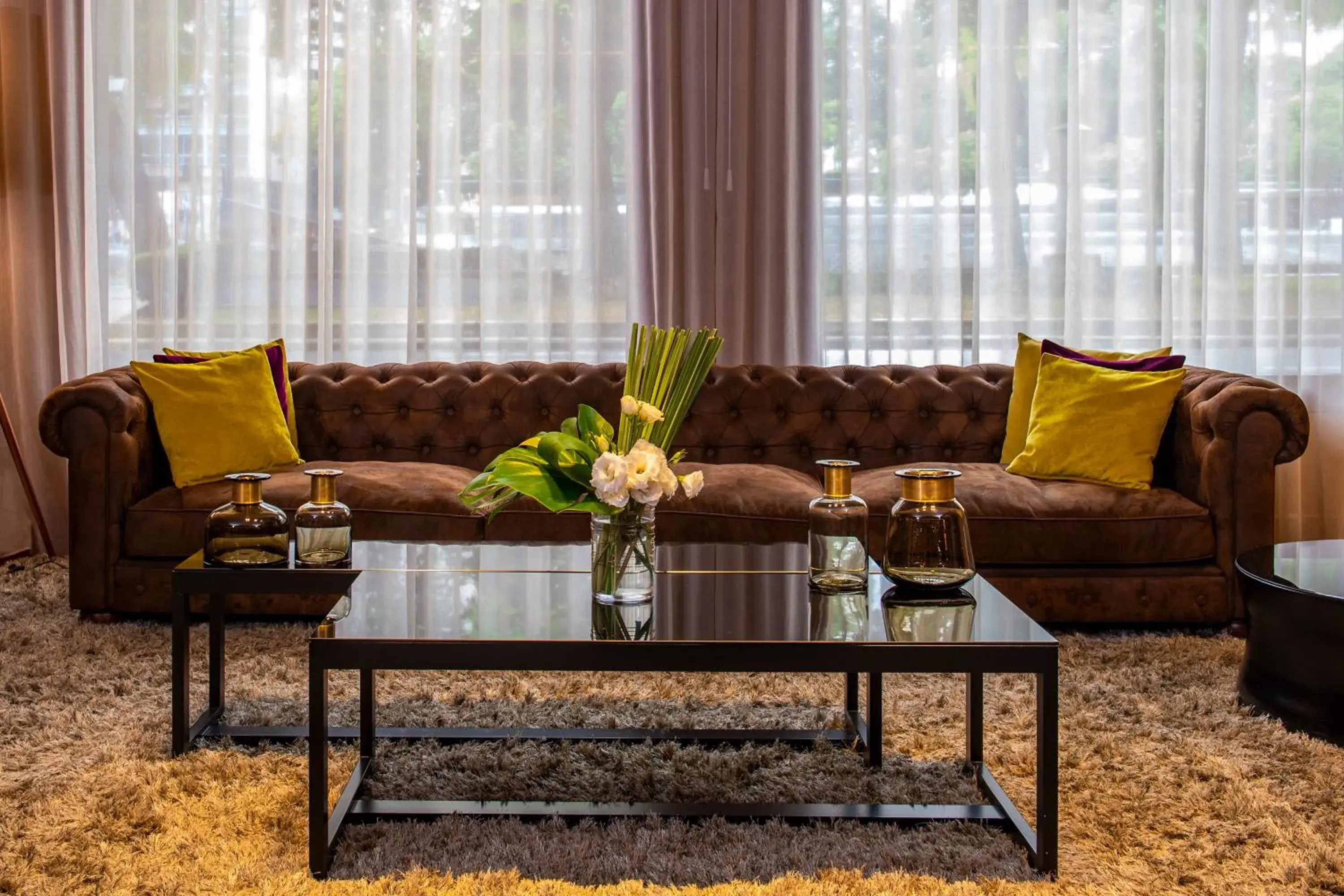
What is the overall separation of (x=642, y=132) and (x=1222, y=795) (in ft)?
10.3

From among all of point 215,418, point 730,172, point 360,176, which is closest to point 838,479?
point 215,418

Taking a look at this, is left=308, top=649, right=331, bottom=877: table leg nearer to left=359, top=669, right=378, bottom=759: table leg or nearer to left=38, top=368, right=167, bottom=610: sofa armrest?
left=359, top=669, right=378, bottom=759: table leg

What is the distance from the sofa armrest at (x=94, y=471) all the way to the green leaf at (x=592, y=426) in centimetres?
186

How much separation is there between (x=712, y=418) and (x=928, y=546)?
195cm

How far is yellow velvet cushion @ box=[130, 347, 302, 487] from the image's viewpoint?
3.57 m

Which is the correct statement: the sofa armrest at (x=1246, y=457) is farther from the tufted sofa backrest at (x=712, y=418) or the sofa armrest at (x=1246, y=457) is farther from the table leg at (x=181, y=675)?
the table leg at (x=181, y=675)

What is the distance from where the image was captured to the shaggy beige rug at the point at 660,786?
6.18ft

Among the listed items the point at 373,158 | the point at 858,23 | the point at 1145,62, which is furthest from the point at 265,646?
the point at 1145,62

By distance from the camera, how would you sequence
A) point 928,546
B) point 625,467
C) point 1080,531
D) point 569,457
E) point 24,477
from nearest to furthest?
point 625,467 < point 569,457 < point 928,546 < point 1080,531 < point 24,477

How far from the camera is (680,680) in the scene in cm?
291

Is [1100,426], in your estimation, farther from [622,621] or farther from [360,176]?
[360,176]

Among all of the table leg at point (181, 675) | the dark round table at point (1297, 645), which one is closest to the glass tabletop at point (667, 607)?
the table leg at point (181, 675)

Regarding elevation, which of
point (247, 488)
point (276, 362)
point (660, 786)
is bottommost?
point (660, 786)

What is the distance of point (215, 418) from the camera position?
3.62m
